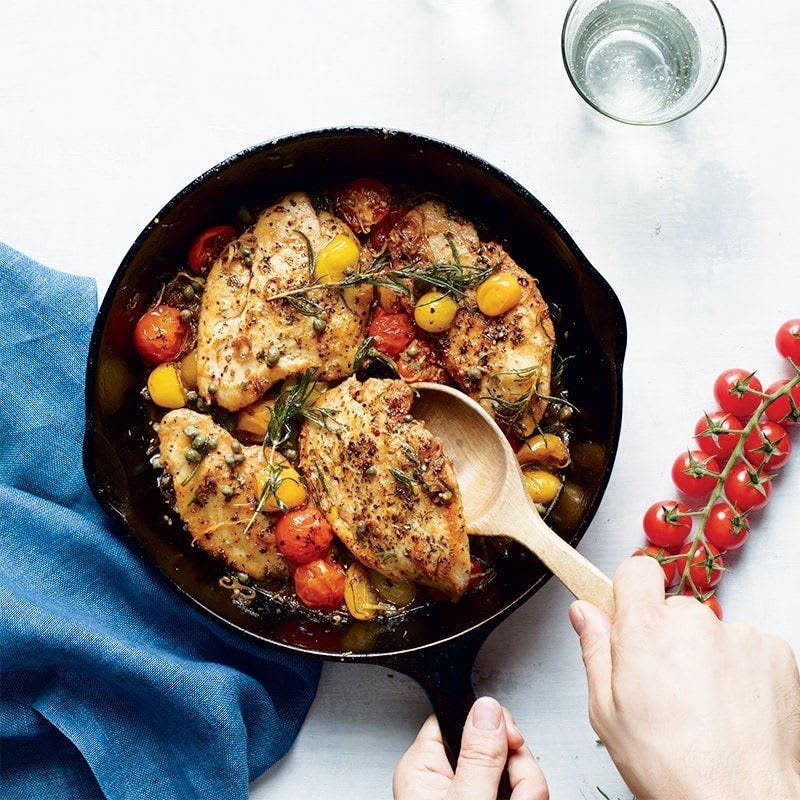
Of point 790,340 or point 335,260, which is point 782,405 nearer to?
point 790,340

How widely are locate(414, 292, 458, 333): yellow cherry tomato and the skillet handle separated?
1.12 metres

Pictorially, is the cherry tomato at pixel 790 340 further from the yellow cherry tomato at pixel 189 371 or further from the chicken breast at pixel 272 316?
the yellow cherry tomato at pixel 189 371

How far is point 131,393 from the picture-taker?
143 inches

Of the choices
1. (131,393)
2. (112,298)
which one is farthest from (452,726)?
(112,298)

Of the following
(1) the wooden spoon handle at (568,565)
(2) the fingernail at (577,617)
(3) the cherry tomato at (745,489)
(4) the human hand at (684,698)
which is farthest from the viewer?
(3) the cherry tomato at (745,489)

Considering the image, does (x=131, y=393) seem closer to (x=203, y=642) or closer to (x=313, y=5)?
(x=203, y=642)

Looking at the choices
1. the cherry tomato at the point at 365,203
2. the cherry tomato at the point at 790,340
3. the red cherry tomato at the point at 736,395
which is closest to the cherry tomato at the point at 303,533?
the cherry tomato at the point at 365,203

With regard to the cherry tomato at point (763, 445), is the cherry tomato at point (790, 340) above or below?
above

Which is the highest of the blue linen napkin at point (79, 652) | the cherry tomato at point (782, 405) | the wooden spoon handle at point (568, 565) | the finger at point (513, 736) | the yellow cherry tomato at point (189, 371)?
the cherry tomato at point (782, 405)

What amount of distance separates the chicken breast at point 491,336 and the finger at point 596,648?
889 mm

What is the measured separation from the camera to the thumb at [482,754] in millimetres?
3209

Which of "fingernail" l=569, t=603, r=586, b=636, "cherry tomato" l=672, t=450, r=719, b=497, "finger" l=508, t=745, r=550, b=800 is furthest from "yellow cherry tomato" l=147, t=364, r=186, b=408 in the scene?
"cherry tomato" l=672, t=450, r=719, b=497

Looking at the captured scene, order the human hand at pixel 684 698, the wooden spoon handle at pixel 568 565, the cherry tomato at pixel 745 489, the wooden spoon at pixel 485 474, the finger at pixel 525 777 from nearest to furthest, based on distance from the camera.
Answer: the human hand at pixel 684 698
the wooden spoon handle at pixel 568 565
the wooden spoon at pixel 485 474
the finger at pixel 525 777
the cherry tomato at pixel 745 489

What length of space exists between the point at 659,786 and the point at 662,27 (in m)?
2.89
